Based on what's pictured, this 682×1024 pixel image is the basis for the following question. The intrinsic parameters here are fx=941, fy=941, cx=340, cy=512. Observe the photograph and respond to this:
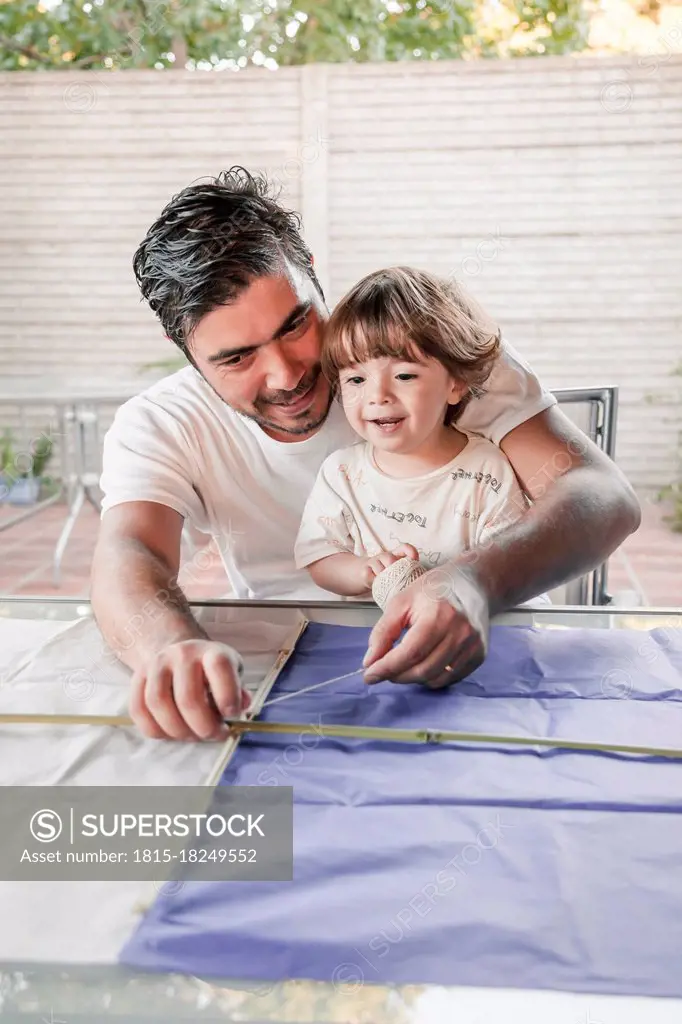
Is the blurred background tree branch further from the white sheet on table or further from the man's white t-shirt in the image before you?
the white sheet on table

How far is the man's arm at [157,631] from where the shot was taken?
0.74 metres

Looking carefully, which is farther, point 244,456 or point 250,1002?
point 244,456

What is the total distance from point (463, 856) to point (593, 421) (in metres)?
1.17

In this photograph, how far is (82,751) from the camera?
711 millimetres

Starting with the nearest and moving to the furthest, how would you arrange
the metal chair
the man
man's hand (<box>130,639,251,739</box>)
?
man's hand (<box>130,639,251,739</box>) → the man → the metal chair

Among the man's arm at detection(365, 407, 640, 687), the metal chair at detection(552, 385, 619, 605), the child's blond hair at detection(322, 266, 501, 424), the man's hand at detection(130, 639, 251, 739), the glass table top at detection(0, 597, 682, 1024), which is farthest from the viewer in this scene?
the metal chair at detection(552, 385, 619, 605)

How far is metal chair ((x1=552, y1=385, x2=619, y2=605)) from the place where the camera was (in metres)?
1.54

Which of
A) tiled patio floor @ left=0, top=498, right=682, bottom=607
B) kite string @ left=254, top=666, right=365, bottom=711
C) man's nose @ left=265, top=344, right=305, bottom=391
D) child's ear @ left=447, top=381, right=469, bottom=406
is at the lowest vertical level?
tiled patio floor @ left=0, top=498, right=682, bottom=607

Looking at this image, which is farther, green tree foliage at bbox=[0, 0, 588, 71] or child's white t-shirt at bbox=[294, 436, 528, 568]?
green tree foliage at bbox=[0, 0, 588, 71]

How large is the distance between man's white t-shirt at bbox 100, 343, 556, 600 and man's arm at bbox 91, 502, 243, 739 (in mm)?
87

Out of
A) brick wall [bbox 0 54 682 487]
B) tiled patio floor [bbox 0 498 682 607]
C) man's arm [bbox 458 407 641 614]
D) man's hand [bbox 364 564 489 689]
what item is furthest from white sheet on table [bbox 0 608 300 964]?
brick wall [bbox 0 54 682 487]

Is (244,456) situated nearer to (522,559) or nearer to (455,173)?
(522,559)

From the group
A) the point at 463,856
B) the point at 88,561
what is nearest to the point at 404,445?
the point at 463,856

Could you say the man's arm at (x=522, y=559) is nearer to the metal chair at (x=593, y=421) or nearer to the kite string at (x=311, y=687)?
the kite string at (x=311, y=687)
